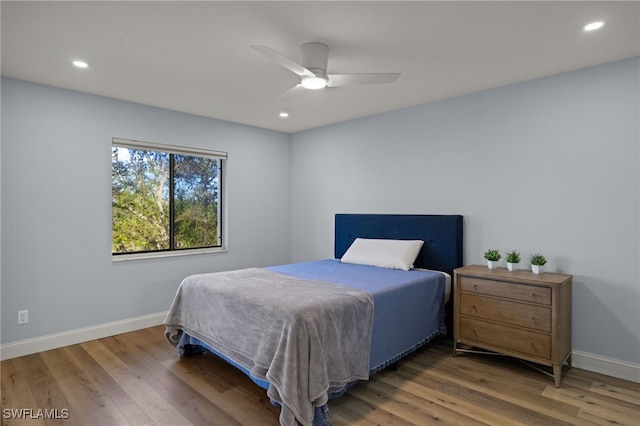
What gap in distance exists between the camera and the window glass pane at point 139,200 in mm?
3836

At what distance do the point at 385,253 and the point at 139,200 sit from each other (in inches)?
110

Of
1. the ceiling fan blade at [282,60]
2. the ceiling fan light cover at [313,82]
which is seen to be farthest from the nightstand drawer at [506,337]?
the ceiling fan blade at [282,60]

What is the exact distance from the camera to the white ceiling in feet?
6.61

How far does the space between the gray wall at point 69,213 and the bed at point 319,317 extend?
42.7 inches

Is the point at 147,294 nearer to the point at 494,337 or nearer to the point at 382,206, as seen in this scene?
the point at 382,206

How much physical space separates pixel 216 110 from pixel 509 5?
3.09 meters

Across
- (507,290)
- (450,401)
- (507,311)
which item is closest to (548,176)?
(507,290)

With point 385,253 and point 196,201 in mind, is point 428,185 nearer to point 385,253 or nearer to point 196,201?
point 385,253

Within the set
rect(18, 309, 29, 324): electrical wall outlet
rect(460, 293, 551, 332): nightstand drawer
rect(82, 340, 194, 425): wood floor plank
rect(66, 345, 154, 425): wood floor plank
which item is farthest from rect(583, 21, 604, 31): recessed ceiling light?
rect(18, 309, 29, 324): electrical wall outlet

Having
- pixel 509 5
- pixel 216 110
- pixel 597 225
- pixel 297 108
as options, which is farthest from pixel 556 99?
pixel 216 110

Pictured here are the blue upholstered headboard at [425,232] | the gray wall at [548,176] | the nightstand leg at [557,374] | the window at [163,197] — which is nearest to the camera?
the nightstand leg at [557,374]

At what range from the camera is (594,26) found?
86.3 inches

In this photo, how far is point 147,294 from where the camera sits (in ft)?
12.8

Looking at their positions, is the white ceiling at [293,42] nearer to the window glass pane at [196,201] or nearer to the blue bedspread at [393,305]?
the window glass pane at [196,201]
